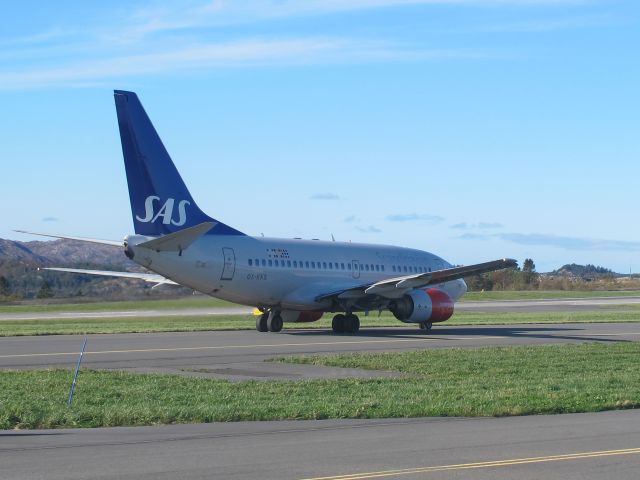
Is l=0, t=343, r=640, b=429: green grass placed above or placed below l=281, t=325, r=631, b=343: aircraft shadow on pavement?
below

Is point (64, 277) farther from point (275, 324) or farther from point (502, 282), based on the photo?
point (275, 324)

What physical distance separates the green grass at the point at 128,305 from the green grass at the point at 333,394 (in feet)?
89.6

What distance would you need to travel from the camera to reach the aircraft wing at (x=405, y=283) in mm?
38906

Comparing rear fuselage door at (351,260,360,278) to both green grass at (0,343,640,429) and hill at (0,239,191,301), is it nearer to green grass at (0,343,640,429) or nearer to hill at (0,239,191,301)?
hill at (0,239,191,301)

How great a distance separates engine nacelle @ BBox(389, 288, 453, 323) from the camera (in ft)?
133

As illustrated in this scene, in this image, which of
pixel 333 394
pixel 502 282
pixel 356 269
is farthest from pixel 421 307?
pixel 502 282

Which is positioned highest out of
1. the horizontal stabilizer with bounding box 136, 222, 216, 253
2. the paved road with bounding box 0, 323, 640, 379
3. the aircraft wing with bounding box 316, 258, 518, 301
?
the horizontal stabilizer with bounding box 136, 222, 216, 253

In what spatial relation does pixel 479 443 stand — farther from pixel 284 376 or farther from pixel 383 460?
pixel 284 376

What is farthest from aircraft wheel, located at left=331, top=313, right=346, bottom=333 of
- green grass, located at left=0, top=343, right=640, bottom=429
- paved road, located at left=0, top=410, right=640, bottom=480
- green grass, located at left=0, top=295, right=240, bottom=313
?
paved road, located at left=0, top=410, right=640, bottom=480

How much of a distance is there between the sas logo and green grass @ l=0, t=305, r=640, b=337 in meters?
4.59

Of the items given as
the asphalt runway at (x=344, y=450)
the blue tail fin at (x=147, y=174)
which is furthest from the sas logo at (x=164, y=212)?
the asphalt runway at (x=344, y=450)

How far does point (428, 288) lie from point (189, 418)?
27853 mm

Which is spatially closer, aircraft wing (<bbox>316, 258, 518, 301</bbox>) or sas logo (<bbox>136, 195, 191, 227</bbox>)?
sas logo (<bbox>136, 195, 191, 227</bbox>)

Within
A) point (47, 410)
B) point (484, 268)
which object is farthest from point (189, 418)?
point (484, 268)
